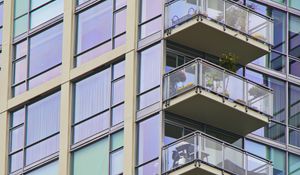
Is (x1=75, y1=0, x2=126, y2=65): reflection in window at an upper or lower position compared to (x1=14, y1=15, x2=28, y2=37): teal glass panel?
lower

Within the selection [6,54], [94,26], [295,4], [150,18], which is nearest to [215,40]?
[150,18]

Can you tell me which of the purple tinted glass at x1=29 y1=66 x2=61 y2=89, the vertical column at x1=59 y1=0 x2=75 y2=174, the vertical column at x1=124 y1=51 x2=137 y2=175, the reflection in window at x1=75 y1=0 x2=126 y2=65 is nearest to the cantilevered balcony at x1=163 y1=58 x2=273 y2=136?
the vertical column at x1=124 y1=51 x2=137 y2=175

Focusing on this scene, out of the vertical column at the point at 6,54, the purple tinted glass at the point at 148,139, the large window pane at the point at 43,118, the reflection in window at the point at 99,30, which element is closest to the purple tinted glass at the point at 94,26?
the reflection in window at the point at 99,30

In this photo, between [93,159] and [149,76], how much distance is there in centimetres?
283

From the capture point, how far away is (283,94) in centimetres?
5584

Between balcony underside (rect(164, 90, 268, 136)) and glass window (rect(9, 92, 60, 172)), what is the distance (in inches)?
182

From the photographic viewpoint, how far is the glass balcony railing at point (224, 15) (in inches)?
2066

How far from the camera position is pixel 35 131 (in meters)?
55.9

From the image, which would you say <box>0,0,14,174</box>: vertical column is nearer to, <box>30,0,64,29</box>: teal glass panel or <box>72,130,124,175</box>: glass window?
<box>30,0,64,29</box>: teal glass panel

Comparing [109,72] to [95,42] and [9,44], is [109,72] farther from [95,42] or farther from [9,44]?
[9,44]

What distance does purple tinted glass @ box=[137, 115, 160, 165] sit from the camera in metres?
51.6

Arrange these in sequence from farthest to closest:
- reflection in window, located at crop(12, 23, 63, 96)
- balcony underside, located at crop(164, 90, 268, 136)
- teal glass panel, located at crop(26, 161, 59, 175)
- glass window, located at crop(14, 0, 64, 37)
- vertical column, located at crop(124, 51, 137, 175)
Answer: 1. glass window, located at crop(14, 0, 64, 37)
2. reflection in window, located at crop(12, 23, 63, 96)
3. teal glass panel, located at crop(26, 161, 59, 175)
4. vertical column, located at crop(124, 51, 137, 175)
5. balcony underside, located at crop(164, 90, 268, 136)

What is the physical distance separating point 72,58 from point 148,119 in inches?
165

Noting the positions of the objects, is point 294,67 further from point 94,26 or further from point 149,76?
point 94,26
